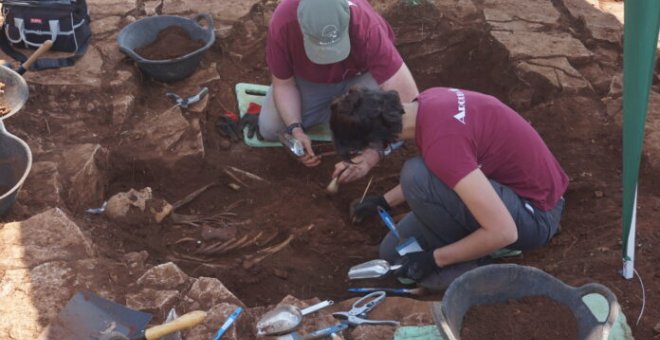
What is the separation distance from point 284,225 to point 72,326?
136 centimetres

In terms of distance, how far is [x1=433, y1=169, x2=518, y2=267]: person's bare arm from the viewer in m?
2.75

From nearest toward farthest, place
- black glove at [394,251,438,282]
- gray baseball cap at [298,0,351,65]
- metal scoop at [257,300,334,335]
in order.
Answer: metal scoop at [257,300,334,335] → black glove at [394,251,438,282] → gray baseball cap at [298,0,351,65]

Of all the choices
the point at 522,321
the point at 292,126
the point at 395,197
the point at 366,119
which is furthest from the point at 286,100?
the point at 522,321

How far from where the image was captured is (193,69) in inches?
181

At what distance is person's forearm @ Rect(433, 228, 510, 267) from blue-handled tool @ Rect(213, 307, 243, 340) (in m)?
0.92

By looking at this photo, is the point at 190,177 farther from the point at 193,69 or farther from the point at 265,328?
the point at 265,328

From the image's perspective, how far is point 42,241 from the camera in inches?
122

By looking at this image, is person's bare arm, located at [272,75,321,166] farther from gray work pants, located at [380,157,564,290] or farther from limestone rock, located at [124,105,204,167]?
gray work pants, located at [380,157,564,290]

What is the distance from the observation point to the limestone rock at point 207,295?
2.87m

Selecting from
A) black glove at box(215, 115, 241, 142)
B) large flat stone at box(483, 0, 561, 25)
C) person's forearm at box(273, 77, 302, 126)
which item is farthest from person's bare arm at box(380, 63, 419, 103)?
large flat stone at box(483, 0, 561, 25)

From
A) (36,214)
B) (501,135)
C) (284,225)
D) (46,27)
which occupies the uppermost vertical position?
Result: (501,135)

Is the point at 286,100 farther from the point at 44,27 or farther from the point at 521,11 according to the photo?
the point at 521,11

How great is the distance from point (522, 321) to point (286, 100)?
211cm

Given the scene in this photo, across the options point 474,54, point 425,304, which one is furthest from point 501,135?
point 474,54
